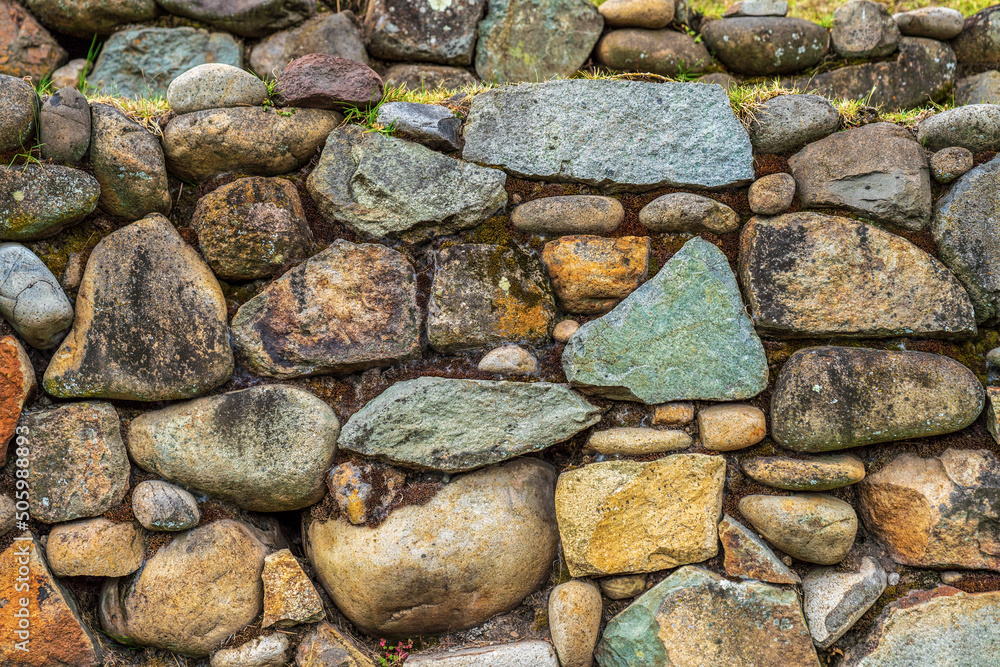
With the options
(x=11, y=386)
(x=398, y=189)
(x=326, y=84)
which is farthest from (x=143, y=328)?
(x=326, y=84)

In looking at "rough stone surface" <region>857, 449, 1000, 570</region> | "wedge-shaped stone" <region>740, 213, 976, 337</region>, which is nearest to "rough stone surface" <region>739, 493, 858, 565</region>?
"rough stone surface" <region>857, 449, 1000, 570</region>

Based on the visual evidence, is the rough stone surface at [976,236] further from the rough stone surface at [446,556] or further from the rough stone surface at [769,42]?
the rough stone surface at [446,556]

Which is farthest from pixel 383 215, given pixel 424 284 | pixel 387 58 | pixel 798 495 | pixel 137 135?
pixel 798 495

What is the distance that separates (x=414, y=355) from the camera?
9.30 ft

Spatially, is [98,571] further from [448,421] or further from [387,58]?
[387,58]

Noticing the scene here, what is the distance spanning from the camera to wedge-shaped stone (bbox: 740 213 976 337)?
272 centimetres

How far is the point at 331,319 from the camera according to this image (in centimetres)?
280

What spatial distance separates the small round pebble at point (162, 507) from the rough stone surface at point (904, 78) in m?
3.80

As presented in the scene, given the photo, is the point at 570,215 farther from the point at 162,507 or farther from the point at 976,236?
the point at 162,507

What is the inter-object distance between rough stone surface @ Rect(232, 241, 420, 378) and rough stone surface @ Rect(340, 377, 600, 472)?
0.23 m

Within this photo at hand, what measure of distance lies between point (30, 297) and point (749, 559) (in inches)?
120

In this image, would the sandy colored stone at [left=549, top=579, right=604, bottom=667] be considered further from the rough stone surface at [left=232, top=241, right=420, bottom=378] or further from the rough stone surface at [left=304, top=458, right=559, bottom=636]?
the rough stone surface at [left=232, top=241, right=420, bottom=378]

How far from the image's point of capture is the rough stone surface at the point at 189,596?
2.58m

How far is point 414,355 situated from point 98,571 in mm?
1516
